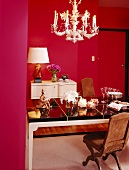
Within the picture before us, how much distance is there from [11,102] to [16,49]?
0.44m

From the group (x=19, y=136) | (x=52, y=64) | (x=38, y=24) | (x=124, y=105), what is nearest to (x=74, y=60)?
(x=52, y=64)

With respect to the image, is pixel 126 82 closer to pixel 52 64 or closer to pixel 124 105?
pixel 52 64

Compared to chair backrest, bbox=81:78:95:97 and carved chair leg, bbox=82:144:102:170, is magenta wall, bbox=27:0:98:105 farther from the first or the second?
carved chair leg, bbox=82:144:102:170

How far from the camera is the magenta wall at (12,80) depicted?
212 cm

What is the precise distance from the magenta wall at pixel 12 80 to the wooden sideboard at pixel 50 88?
10.5ft

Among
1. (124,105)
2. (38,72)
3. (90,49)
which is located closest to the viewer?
(124,105)

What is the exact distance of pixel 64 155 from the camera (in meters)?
3.84

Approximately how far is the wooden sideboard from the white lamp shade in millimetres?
480

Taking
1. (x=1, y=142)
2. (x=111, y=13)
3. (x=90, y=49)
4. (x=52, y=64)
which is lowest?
(x=1, y=142)

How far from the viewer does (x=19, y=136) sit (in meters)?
2.29

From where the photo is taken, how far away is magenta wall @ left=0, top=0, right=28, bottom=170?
2.12 metres

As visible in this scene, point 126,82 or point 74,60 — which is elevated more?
point 74,60

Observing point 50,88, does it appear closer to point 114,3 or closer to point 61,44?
point 61,44

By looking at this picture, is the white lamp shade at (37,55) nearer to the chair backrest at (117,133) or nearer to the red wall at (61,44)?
the red wall at (61,44)
